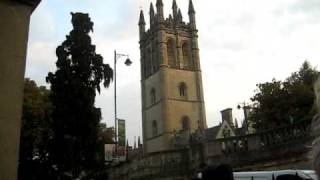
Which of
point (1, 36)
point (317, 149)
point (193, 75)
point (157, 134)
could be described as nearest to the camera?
point (317, 149)

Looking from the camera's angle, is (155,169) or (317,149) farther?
(155,169)

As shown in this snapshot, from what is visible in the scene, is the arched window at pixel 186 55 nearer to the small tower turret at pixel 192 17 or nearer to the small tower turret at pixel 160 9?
the small tower turret at pixel 192 17

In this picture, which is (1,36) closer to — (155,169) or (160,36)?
(155,169)

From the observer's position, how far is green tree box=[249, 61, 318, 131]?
145ft

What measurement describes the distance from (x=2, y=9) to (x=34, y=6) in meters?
0.68

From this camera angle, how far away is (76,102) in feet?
86.3

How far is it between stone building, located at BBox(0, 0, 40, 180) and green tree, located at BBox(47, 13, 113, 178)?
675 inches

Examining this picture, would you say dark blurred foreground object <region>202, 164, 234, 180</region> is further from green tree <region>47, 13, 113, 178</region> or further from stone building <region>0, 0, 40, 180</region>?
green tree <region>47, 13, 113, 178</region>

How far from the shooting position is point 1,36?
26.3ft

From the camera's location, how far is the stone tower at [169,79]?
92.6 metres

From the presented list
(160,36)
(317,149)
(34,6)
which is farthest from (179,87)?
(317,149)

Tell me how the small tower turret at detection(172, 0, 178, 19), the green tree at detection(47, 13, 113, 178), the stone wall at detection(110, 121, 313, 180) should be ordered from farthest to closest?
1. the small tower turret at detection(172, 0, 178, 19)
2. the green tree at detection(47, 13, 113, 178)
3. the stone wall at detection(110, 121, 313, 180)

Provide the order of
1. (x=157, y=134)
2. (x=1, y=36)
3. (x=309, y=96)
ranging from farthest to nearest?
(x=157, y=134) → (x=309, y=96) → (x=1, y=36)

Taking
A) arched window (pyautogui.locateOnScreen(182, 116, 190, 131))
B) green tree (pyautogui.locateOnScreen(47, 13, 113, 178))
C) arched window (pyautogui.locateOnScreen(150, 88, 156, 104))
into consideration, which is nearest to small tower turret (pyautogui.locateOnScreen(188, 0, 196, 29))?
arched window (pyautogui.locateOnScreen(150, 88, 156, 104))
